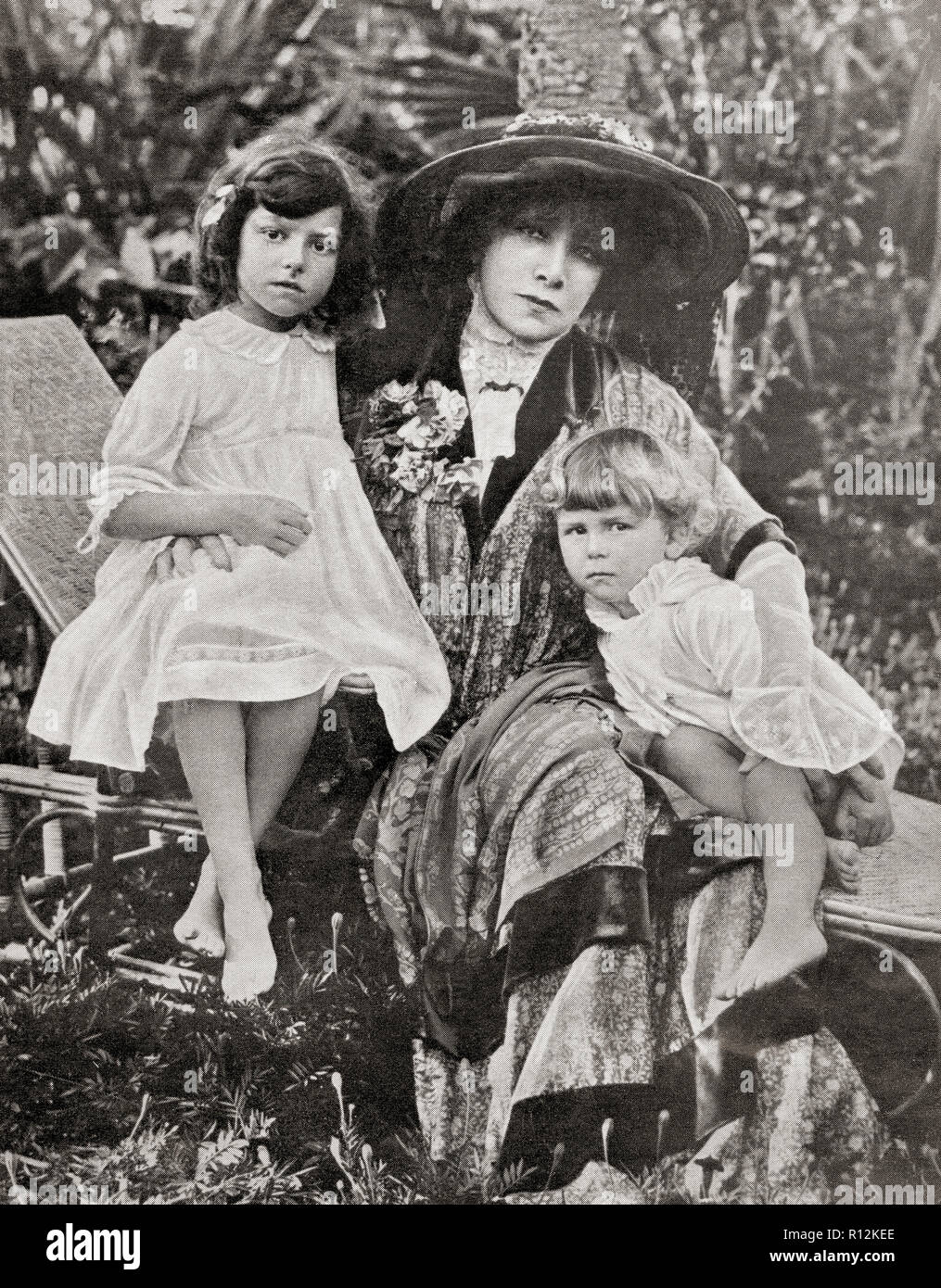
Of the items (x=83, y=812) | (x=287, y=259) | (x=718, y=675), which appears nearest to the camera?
(x=718, y=675)

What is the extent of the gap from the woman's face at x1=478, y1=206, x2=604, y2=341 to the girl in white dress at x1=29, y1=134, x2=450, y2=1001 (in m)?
0.42

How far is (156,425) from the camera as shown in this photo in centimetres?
462

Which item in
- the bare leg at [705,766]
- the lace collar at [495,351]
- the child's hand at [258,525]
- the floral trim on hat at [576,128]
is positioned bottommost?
the bare leg at [705,766]

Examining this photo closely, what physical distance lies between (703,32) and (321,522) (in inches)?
79.5

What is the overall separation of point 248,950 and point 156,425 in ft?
5.56

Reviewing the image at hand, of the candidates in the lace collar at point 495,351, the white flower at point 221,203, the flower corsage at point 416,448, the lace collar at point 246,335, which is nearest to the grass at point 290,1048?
the flower corsage at point 416,448

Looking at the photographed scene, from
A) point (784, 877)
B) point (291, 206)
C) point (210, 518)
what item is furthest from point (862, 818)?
point (291, 206)

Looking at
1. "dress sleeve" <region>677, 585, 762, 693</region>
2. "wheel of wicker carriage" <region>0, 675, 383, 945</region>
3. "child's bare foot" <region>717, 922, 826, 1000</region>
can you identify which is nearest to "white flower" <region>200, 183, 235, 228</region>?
"wheel of wicker carriage" <region>0, 675, 383, 945</region>

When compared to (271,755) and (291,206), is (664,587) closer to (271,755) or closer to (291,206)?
(271,755)

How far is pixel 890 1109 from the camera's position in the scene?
4.65 metres

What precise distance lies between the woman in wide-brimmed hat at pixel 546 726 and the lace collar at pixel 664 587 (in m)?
0.10

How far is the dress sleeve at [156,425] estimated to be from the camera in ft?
15.2

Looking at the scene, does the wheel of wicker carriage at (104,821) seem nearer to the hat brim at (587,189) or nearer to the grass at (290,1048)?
the grass at (290,1048)
